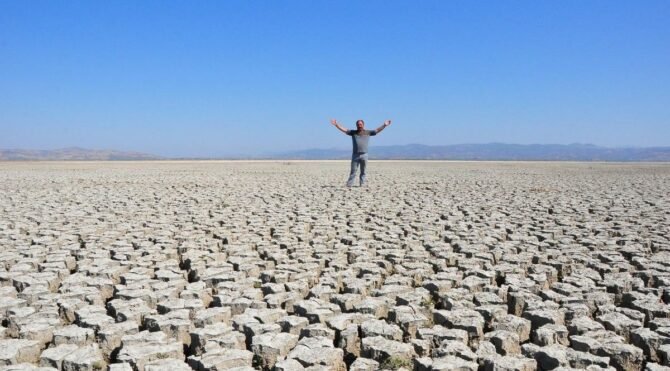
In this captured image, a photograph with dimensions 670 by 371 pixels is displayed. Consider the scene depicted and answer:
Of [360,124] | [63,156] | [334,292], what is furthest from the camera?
[63,156]

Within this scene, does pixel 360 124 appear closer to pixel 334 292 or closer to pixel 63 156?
pixel 334 292

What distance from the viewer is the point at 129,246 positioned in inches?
184

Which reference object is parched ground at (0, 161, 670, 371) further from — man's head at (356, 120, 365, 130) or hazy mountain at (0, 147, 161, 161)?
hazy mountain at (0, 147, 161, 161)

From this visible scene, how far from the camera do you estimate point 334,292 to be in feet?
10.6

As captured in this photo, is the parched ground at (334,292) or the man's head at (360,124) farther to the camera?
the man's head at (360,124)

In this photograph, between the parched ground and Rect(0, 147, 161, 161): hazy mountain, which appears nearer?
the parched ground

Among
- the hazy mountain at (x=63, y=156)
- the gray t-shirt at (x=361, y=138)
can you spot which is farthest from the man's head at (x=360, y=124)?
the hazy mountain at (x=63, y=156)

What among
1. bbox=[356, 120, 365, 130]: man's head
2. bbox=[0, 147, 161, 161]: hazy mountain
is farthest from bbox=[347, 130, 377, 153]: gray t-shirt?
bbox=[0, 147, 161, 161]: hazy mountain

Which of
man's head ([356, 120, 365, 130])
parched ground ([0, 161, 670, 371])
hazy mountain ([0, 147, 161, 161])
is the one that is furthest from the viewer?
hazy mountain ([0, 147, 161, 161])

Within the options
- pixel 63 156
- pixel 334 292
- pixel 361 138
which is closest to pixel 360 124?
pixel 361 138

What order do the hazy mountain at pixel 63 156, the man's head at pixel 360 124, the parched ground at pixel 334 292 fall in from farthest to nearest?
the hazy mountain at pixel 63 156 → the man's head at pixel 360 124 → the parched ground at pixel 334 292

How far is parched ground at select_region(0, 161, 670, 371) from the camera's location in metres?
2.31

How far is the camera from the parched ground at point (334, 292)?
7.57 feet

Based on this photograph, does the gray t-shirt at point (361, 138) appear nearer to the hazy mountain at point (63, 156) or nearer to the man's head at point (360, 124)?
the man's head at point (360, 124)
